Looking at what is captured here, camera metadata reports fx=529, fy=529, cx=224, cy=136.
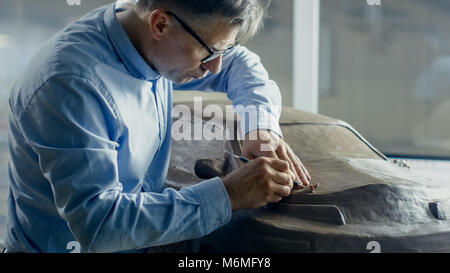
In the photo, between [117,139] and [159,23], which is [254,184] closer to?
[117,139]

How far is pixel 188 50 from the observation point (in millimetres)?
1462

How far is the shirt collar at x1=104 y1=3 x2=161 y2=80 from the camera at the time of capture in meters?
1.47

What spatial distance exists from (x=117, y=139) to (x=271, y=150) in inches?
18.5

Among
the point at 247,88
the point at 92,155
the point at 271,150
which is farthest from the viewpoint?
the point at 247,88

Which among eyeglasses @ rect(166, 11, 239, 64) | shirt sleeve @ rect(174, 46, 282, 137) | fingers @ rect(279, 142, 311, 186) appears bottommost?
fingers @ rect(279, 142, 311, 186)

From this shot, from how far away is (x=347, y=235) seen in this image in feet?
4.67

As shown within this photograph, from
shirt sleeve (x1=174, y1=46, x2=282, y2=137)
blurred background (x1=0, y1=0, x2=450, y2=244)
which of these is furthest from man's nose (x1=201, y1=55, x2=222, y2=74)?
blurred background (x1=0, y1=0, x2=450, y2=244)

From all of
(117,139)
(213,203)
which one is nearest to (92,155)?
(117,139)

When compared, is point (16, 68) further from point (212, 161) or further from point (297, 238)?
point (297, 238)

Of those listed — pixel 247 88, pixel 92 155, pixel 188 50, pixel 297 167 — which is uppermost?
pixel 188 50

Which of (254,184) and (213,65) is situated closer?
(254,184)

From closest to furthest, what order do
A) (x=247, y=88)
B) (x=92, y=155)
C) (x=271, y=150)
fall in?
1. (x=92, y=155)
2. (x=271, y=150)
3. (x=247, y=88)

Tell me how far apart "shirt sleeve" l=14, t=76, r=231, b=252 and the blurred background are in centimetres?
392

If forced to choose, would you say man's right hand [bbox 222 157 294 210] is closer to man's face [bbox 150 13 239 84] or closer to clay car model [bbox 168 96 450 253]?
clay car model [bbox 168 96 450 253]
